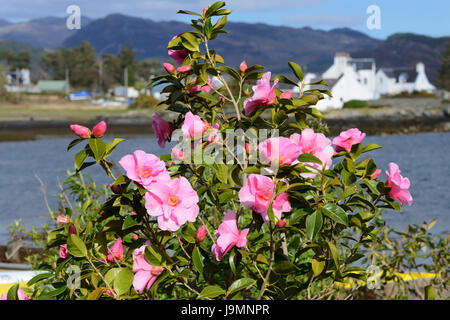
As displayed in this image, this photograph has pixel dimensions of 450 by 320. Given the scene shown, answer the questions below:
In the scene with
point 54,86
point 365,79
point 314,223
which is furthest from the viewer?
point 54,86

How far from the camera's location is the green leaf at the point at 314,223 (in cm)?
152

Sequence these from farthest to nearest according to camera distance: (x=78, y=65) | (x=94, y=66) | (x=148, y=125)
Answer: (x=94, y=66)
(x=78, y=65)
(x=148, y=125)

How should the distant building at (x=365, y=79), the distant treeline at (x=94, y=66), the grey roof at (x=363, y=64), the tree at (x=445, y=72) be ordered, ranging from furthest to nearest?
the distant treeline at (x=94, y=66)
the tree at (x=445, y=72)
the grey roof at (x=363, y=64)
the distant building at (x=365, y=79)

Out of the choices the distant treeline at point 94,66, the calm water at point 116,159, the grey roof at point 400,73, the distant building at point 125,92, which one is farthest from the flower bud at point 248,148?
the distant treeline at point 94,66

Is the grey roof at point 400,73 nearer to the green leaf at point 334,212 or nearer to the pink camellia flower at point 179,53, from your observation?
the pink camellia flower at point 179,53

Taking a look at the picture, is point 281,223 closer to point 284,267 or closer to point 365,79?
point 284,267

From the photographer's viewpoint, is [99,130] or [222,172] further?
[222,172]

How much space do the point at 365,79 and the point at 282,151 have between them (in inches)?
2205

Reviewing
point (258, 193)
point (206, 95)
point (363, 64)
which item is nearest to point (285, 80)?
point (206, 95)

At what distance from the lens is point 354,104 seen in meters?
46.2

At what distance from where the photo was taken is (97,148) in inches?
61.1
